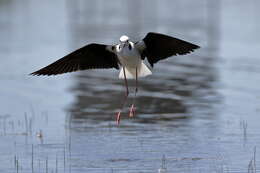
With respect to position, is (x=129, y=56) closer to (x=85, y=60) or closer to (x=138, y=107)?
(x=85, y=60)

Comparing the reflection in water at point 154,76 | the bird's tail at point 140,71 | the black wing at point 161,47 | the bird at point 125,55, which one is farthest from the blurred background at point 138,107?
the black wing at point 161,47

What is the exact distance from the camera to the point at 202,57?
19188mm

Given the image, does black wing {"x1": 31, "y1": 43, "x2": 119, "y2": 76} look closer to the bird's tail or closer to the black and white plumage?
the black and white plumage

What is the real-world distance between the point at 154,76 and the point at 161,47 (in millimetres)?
5900

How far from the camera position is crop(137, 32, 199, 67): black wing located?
10.4m

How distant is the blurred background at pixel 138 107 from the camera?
933 cm

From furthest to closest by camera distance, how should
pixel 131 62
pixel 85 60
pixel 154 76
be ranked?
pixel 154 76, pixel 85 60, pixel 131 62

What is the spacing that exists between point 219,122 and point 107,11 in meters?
21.1

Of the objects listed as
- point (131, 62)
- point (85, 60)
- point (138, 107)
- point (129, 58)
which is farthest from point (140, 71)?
point (138, 107)

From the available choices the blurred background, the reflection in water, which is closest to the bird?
the blurred background

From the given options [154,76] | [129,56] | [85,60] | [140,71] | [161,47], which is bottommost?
[154,76]

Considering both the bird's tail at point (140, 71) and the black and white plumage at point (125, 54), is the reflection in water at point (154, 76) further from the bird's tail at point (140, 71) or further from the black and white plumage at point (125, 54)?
the black and white plumage at point (125, 54)

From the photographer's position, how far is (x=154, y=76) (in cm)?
1659

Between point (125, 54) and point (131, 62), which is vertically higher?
point (125, 54)
